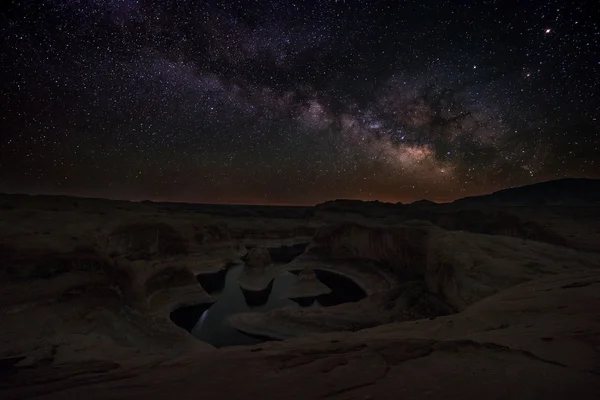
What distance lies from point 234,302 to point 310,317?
1108 cm

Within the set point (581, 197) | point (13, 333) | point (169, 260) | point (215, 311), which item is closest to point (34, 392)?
point (13, 333)

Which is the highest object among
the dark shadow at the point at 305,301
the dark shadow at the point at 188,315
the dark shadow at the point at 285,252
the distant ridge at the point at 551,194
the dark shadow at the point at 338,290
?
the distant ridge at the point at 551,194

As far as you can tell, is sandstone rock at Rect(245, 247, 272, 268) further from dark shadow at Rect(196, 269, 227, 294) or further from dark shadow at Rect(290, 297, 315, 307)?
dark shadow at Rect(290, 297, 315, 307)

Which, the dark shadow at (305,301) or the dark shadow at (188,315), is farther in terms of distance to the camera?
the dark shadow at (305,301)

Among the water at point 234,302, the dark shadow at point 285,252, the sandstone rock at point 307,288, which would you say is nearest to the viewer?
the water at point 234,302

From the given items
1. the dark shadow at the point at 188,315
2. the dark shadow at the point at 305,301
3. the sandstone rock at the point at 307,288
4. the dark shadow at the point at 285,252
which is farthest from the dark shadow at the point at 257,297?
the dark shadow at the point at 285,252

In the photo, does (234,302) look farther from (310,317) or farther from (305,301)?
(310,317)

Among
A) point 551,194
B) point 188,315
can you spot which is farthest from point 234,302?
point 551,194

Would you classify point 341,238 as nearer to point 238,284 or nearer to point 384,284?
point 384,284

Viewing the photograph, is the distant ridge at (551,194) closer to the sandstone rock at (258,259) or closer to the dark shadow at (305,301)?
the sandstone rock at (258,259)

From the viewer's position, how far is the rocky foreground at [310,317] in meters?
4.13

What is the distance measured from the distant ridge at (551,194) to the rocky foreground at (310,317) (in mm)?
90519

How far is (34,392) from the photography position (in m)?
4.29

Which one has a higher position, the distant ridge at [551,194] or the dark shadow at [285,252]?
the distant ridge at [551,194]
